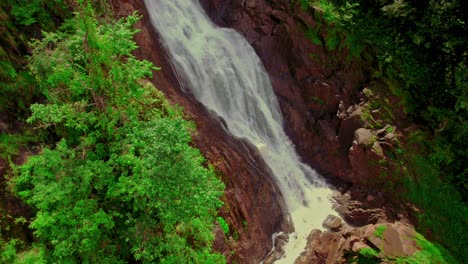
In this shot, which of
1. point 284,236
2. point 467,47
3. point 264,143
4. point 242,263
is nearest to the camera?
point 242,263

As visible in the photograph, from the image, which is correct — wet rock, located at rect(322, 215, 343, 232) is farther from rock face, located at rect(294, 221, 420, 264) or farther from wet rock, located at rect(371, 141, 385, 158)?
wet rock, located at rect(371, 141, 385, 158)

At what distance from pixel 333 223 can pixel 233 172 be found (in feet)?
15.9

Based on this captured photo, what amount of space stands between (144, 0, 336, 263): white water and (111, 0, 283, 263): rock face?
0.75m

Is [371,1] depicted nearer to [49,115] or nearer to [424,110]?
[424,110]

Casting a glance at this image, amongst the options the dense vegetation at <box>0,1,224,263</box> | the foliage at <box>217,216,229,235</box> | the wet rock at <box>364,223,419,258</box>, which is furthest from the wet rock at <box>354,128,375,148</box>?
the dense vegetation at <box>0,1,224,263</box>

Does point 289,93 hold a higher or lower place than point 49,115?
lower

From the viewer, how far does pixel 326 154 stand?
15.7 metres

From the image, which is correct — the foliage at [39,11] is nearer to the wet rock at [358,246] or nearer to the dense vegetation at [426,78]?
the dense vegetation at [426,78]

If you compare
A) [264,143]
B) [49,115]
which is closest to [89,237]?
[49,115]

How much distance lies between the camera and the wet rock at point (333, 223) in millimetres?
13336

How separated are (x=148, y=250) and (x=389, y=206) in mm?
10550

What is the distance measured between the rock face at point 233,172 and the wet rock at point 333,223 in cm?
193

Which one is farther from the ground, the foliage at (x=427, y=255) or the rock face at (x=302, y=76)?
the rock face at (x=302, y=76)

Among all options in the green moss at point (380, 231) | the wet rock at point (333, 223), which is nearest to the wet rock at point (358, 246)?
the green moss at point (380, 231)
